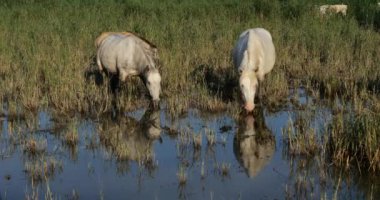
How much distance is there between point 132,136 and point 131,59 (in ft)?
7.94

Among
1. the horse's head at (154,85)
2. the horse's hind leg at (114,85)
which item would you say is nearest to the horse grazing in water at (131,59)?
the horse's head at (154,85)

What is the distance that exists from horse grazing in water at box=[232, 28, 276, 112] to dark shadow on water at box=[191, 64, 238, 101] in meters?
0.73

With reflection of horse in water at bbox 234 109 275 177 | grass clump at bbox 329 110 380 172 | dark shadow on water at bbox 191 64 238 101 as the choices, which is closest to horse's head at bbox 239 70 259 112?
reflection of horse in water at bbox 234 109 275 177

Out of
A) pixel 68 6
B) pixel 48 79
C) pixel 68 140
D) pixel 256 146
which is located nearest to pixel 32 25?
pixel 68 6

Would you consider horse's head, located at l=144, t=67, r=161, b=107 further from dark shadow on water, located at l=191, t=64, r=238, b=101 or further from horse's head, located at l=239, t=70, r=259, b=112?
horse's head, located at l=239, t=70, r=259, b=112

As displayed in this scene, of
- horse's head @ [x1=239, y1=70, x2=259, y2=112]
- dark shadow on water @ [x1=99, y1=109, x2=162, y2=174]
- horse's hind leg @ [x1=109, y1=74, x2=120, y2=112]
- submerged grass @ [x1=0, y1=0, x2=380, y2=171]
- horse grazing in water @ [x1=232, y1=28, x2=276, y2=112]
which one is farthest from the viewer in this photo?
horse's hind leg @ [x1=109, y1=74, x2=120, y2=112]

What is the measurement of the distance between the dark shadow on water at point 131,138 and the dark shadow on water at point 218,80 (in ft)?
5.25

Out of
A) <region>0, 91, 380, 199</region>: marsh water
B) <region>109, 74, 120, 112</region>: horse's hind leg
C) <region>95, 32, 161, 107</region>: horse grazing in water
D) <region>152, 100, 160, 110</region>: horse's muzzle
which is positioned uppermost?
<region>95, 32, 161, 107</region>: horse grazing in water

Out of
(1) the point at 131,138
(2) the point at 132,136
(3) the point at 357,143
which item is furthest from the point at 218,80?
(3) the point at 357,143

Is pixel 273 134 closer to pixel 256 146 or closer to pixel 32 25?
pixel 256 146

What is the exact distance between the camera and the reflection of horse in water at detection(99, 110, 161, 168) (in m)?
7.57

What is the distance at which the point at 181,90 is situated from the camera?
11086mm

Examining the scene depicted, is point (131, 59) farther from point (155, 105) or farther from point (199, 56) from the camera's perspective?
point (199, 56)

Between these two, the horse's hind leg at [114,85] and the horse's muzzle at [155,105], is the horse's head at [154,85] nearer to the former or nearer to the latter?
the horse's muzzle at [155,105]
